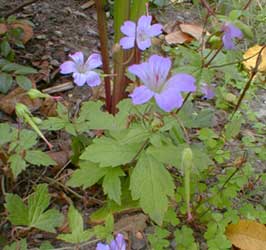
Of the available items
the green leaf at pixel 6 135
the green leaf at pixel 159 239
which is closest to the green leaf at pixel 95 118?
the green leaf at pixel 6 135

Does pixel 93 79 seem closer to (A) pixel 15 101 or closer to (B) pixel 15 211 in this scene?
(B) pixel 15 211

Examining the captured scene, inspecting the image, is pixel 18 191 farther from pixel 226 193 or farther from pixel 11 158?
pixel 226 193

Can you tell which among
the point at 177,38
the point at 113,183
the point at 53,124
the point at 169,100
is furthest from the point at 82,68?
the point at 177,38

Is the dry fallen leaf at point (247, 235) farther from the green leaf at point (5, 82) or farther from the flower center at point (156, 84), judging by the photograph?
the green leaf at point (5, 82)

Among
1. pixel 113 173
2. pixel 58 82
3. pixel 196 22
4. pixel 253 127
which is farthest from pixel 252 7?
pixel 113 173

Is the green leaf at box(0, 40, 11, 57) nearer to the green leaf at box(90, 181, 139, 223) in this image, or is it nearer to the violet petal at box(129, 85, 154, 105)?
the green leaf at box(90, 181, 139, 223)

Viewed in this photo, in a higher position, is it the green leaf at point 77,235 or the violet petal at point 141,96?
the violet petal at point 141,96
